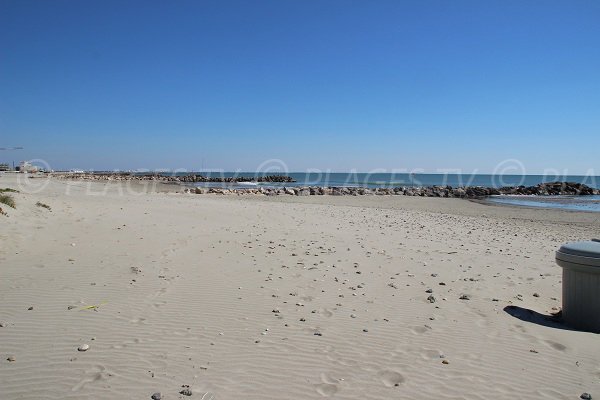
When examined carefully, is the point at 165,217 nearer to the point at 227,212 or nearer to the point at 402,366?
the point at 227,212

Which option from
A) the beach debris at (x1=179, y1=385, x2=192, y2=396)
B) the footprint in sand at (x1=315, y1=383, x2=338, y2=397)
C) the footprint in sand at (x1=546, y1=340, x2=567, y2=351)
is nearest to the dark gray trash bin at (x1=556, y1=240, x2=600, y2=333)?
the footprint in sand at (x1=546, y1=340, x2=567, y2=351)

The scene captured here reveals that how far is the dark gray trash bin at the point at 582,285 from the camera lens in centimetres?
515

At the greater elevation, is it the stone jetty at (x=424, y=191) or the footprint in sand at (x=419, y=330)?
the stone jetty at (x=424, y=191)

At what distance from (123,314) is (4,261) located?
4.42 m

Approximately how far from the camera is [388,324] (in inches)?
207

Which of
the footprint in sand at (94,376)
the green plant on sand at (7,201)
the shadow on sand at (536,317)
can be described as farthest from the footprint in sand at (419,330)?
the green plant on sand at (7,201)

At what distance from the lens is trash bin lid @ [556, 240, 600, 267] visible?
201 inches

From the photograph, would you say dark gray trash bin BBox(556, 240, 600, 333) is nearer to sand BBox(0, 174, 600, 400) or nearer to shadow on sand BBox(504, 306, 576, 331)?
shadow on sand BBox(504, 306, 576, 331)

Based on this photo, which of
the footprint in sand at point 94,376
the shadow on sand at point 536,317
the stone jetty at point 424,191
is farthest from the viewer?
the stone jetty at point 424,191

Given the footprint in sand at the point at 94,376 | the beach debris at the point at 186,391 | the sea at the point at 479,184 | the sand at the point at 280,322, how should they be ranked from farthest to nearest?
the sea at the point at 479,184, the sand at the point at 280,322, the footprint in sand at the point at 94,376, the beach debris at the point at 186,391

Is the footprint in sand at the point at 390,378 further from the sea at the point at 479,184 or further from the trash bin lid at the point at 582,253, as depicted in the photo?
the sea at the point at 479,184

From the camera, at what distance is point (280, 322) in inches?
205

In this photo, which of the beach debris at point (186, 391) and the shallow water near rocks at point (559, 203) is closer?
the beach debris at point (186, 391)

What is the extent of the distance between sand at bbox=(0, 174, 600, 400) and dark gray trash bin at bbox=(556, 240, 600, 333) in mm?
281
